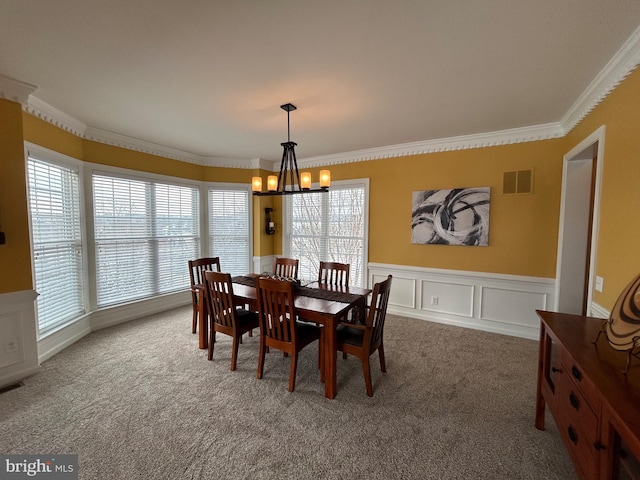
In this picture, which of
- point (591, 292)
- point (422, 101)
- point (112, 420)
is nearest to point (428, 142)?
point (422, 101)

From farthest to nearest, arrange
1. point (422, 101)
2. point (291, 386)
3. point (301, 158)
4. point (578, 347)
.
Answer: point (301, 158) < point (422, 101) < point (291, 386) < point (578, 347)

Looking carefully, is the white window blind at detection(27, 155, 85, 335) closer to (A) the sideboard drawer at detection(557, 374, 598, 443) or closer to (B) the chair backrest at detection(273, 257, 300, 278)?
(B) the chair backrest at detection(273, 257, 300, 278)

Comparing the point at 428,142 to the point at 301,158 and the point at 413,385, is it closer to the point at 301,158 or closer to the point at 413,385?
the point at 301,158

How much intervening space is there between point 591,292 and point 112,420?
4.00 meters

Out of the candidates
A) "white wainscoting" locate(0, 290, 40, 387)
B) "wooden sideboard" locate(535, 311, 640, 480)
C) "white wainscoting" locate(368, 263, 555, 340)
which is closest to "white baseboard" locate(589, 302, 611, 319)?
"wooden sideboard" locate(535, 311, 640, 480)

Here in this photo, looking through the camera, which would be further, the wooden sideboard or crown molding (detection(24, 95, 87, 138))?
crown molding (detection(24, 95, 87, 138))

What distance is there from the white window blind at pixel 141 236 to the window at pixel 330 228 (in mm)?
1835

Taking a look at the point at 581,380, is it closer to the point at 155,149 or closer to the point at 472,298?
the point at 472,298

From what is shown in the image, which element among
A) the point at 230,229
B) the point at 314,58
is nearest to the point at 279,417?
the point at 314,58

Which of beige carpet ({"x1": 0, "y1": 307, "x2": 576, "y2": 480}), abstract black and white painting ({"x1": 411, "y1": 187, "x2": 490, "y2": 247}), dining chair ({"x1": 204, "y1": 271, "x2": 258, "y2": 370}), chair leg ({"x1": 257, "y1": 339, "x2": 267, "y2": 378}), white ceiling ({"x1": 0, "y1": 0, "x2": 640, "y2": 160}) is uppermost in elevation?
white ceiling ({"x1": 0, "y1": 0, "x2": 640, "y2": 160})

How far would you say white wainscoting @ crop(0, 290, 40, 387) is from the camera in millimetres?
2455

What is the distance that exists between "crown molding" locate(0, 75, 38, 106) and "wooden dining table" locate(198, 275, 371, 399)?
98.7 inches

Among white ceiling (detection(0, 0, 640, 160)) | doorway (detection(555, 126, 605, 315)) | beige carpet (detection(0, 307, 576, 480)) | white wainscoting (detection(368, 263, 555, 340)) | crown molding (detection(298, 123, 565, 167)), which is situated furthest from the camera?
white wainscoting (detection(368, 263, 555, 340))

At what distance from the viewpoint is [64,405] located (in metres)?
2.19
